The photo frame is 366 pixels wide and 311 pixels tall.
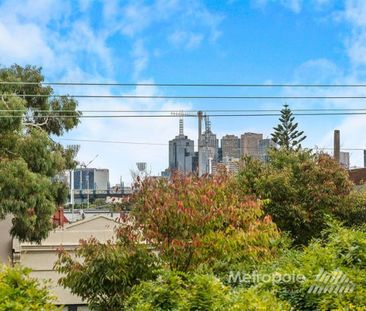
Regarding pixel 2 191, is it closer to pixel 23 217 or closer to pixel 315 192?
pixel 23 217

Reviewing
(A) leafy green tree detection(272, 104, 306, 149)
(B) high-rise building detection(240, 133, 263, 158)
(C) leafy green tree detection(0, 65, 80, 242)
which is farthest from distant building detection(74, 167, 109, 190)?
(A) leafy green tree detection(272, 104, 306, 149)

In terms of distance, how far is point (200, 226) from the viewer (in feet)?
27.9

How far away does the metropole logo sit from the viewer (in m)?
4.11

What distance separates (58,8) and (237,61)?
4.55 meters

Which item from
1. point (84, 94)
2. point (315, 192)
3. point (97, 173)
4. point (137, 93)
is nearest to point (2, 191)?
point (84, 94)

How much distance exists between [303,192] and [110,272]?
733 centimetres

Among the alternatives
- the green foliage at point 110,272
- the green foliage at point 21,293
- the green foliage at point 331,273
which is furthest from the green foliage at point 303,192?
the green foliage at point 21,293

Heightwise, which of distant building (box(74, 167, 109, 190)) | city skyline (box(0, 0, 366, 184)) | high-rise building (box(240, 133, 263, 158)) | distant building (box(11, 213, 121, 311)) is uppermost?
city skyline (box(0, 0, 366, 184))

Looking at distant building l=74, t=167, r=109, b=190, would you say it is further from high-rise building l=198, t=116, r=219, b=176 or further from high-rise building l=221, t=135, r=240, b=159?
high-rise building l=221, t=135, r=240, b=159

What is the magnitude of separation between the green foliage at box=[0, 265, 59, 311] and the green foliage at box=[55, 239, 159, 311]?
4.56 metres

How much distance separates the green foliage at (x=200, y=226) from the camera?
8.34m

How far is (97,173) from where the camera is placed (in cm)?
2303

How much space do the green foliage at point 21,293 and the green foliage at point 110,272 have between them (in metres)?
4.56

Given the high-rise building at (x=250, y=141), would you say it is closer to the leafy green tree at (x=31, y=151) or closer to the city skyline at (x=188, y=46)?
the city skyline at (x=188, y=46)
